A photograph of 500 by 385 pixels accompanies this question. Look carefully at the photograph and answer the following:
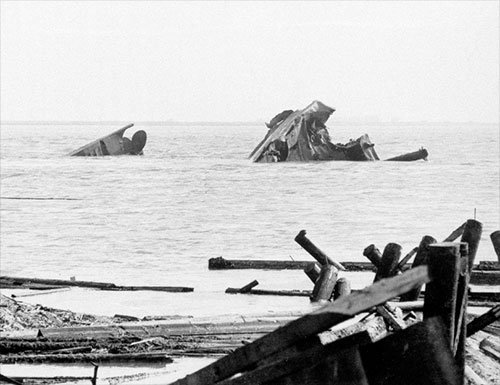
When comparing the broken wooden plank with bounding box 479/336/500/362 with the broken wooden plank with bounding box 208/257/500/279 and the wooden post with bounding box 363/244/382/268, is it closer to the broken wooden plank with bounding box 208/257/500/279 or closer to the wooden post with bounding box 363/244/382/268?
the wooden post with bounding box 363/244/382/268

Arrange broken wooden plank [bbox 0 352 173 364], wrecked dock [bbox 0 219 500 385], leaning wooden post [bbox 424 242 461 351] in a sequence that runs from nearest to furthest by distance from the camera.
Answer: wrecked dock [bbox 0 219 500 385]
leaning wooden post [bbox 424 242 461 351]
broken wooden plank [bbox 0 352 173 364]

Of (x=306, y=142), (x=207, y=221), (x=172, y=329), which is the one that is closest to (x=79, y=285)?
(x=172, y=329)

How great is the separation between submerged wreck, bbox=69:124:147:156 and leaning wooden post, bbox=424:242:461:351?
66.6 metres

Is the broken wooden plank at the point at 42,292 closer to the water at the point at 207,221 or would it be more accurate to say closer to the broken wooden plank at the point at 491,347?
the water at the point at 207,221

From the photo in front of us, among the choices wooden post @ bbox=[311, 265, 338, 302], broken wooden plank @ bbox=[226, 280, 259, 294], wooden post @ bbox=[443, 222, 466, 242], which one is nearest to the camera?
wooden post @ bbox=[443, 222, 466, 242]

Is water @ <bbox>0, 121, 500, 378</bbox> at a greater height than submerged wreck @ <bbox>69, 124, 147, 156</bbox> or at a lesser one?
lesser

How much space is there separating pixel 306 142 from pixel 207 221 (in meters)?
30.0

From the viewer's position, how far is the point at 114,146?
72.1 m

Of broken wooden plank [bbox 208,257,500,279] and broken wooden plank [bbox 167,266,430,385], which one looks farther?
broken wooden plank [bbox 208,257,500,279]

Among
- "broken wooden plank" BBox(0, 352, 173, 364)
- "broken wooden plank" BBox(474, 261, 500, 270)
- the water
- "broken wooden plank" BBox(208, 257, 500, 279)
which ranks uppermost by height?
the water

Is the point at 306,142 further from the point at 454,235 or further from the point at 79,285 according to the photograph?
the point at 454,235

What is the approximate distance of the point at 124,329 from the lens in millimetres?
8617

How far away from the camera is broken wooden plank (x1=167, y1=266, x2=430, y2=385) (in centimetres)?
388

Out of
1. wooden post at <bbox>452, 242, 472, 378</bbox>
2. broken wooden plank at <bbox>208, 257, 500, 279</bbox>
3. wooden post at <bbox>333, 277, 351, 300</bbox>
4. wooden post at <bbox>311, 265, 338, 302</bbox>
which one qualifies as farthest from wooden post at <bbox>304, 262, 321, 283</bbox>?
wooden post at <bbox>452, 242, 472, 378</bbox>
